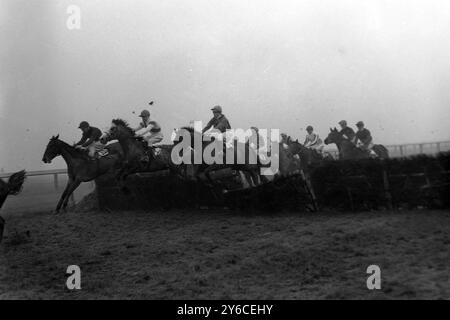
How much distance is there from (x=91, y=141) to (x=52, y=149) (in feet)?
3.24

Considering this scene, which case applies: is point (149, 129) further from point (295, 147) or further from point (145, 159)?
point (295, 147)

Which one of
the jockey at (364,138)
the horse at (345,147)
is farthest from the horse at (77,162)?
the jockey at (364,138)

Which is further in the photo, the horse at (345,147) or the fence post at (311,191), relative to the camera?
the horse at (345,147)

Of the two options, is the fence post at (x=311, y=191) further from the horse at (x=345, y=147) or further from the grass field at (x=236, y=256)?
the horse at (x=345, y=147)

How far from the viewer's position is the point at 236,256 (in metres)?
6.02

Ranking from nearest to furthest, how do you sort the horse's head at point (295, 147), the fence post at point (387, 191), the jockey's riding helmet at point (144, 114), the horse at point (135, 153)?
the fence post at point (387, 191) < the horse at point (135, 153) < the jockey's riding helmet at point (144, 114) < the horse's head at point (295, 147)

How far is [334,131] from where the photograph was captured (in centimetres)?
1334

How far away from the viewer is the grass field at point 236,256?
474 cm

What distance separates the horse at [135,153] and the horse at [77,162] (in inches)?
27.3

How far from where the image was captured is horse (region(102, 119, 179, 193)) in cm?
1053

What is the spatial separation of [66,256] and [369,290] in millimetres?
4730

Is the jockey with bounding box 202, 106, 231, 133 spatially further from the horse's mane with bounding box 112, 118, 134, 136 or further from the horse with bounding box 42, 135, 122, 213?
the horse with bounding box 42, 135, 122, 213

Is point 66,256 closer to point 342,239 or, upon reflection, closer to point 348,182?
point 342,239

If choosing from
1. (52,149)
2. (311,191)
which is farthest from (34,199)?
(311,191)
